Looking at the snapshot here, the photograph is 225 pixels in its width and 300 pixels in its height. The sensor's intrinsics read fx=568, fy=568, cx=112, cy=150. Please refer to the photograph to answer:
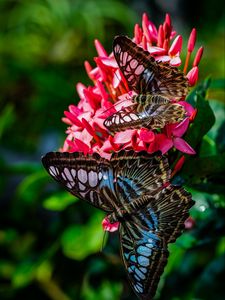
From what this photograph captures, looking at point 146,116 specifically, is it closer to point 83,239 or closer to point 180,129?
point 180,129

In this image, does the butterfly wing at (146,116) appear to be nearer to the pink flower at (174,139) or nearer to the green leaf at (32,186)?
the pink flower at (174,139)

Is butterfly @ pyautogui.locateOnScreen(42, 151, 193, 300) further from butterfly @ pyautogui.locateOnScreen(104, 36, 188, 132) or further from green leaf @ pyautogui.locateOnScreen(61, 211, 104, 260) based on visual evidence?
green leaf @ pyautogui.locateOnScreen(61, 211, 104, 260)

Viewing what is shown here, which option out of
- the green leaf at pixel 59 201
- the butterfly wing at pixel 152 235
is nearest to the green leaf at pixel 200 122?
the butterfly wing at pixel 152 235

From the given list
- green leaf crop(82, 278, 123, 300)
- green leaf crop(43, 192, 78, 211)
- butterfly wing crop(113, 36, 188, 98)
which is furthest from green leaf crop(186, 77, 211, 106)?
green leaf crop(82, 278, 123, 300)

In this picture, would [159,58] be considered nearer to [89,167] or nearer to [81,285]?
[89,167]

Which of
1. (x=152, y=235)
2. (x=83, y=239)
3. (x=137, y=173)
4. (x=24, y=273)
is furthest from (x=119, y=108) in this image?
(x=24, y=273)

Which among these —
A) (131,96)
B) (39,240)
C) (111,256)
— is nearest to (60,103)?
(39,240)
